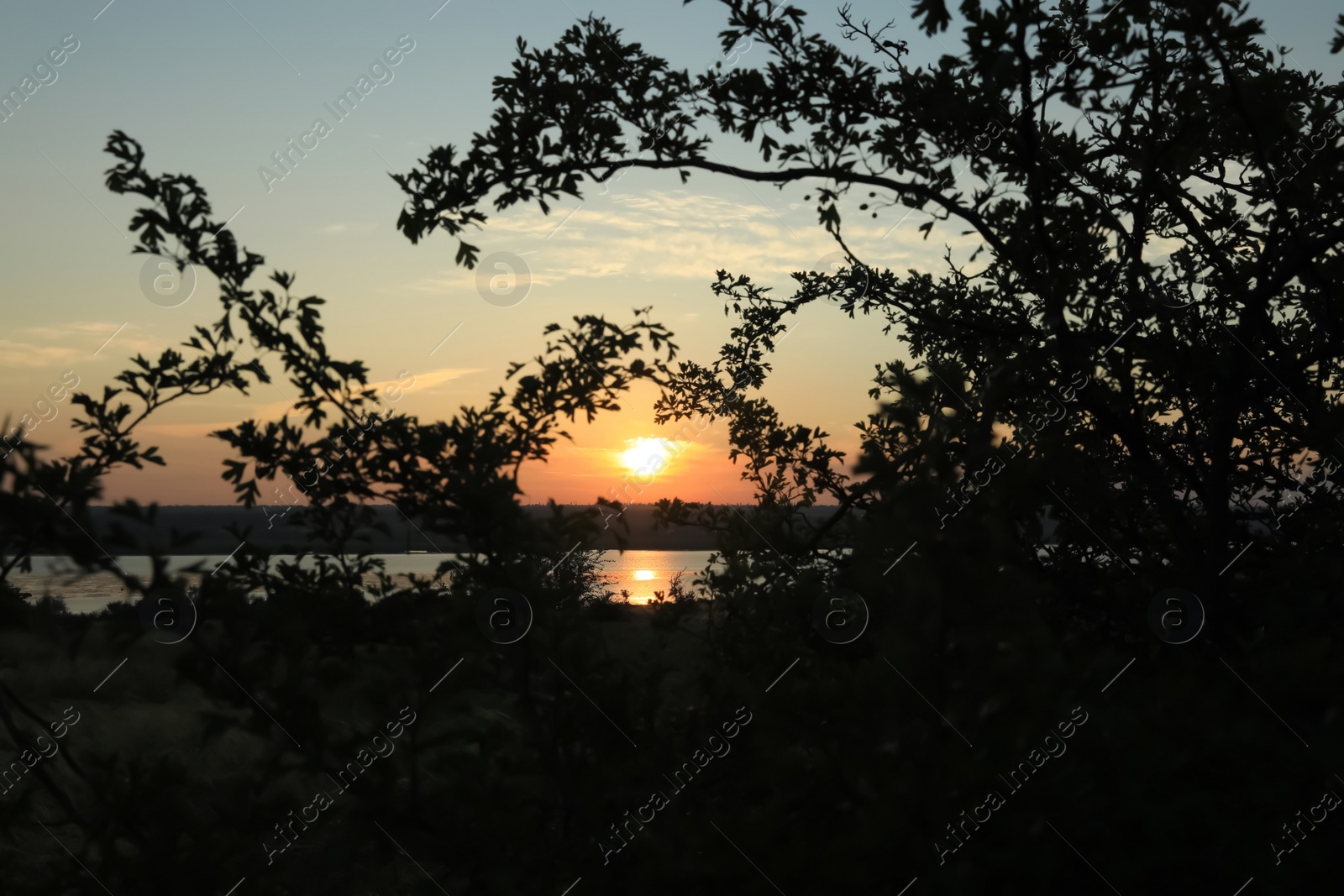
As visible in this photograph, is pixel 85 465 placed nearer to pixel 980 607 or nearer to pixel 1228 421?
pixel 980 607

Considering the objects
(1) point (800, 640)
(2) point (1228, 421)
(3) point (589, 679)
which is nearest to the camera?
(3) point (589, 679)

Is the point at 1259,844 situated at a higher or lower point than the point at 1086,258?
lower

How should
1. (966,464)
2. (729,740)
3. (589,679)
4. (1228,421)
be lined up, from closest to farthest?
(966,464) < (589,679) < (729,740) < (1228,421)

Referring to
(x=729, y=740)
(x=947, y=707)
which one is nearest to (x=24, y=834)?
(x=729, y=740)

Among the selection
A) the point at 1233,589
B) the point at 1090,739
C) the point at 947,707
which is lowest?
the point at 1233,589

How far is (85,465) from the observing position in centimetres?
250

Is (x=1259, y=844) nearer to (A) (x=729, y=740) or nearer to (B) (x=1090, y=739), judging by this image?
(B) (x=1090, y=739)

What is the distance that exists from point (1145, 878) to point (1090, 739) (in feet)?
0.95

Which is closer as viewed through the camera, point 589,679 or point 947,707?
point 947,707

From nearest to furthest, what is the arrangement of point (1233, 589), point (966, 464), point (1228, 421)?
point (966, 464)
point (1228, 421)
point (1233, 589)

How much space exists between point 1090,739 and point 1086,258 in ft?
9.24

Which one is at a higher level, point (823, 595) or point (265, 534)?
point (265, 534)

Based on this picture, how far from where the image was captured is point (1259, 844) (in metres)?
1.84

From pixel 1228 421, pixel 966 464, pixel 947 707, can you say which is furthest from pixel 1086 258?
pixel 947 707
